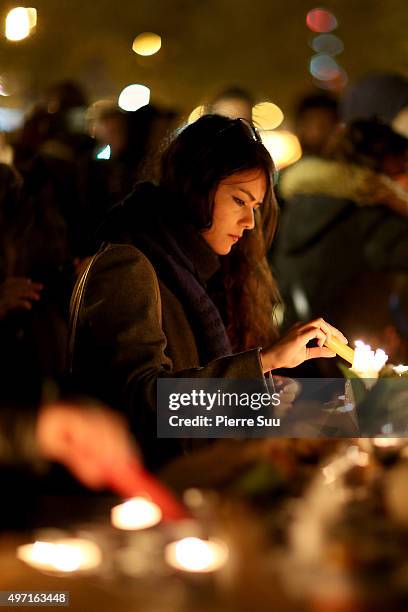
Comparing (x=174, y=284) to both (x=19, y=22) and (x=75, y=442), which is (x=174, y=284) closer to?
(x=75, y=442)

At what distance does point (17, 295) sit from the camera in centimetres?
243

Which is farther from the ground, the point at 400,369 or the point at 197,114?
the point at 197,114

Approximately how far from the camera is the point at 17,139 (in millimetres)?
3068

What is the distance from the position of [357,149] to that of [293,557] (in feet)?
6.00

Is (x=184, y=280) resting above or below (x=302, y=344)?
above

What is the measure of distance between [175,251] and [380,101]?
1988 mm

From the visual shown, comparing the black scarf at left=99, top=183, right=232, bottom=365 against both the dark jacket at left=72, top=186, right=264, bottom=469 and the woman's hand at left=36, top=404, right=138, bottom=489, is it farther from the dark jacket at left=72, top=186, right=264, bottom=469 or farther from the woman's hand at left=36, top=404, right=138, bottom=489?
the woman's hand at left=36, top=404, right=138, bottom=489

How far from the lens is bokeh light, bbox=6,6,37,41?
8.08 ft

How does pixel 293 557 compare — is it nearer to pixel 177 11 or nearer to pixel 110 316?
pixel 110 316

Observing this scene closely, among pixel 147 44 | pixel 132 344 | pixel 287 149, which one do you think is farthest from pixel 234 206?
pixel 147 44

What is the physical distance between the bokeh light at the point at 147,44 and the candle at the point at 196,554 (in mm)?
3128

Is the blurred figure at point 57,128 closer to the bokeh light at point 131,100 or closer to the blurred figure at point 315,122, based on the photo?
the bokeh light at point 131,100

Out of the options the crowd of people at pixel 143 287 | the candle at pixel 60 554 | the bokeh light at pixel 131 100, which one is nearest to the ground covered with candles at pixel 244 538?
the candle at pixel 60 554

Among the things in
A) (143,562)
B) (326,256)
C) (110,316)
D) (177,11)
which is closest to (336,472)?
(143,562)
